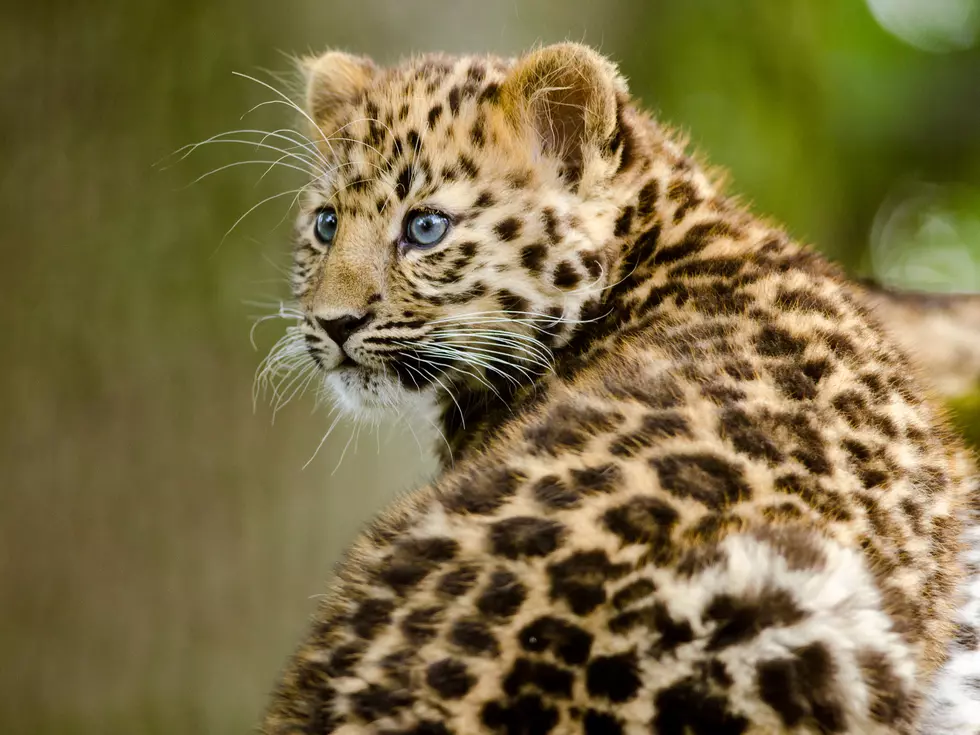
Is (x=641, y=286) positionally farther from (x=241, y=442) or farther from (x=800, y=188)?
(x=800, y=188)

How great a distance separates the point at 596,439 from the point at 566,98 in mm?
1213

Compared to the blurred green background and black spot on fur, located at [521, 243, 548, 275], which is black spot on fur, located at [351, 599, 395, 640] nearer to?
black spot on fur, located at [521, 243, 548, 275]

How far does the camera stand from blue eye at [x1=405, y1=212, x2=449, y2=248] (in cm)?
284

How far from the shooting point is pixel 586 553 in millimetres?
1854

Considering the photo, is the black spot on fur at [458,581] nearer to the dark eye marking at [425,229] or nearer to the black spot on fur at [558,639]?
the black spot on fur at [558,639]

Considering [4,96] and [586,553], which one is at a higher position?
[4,96]

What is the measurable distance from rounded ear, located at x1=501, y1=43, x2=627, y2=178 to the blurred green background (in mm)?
1575

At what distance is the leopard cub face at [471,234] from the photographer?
275 centimetres

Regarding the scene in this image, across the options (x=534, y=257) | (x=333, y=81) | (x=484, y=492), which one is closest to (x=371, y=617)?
(x=484, y=492)

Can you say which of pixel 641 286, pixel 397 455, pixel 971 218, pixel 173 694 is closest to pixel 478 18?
pixel 397 455

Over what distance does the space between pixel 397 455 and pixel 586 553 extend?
3.13 meters

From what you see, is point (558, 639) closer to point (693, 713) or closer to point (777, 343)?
point (693, 713)

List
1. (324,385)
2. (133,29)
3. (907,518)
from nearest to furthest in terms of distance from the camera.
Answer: (907,518), (324,385), (133,29)

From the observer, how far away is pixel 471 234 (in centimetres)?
280
